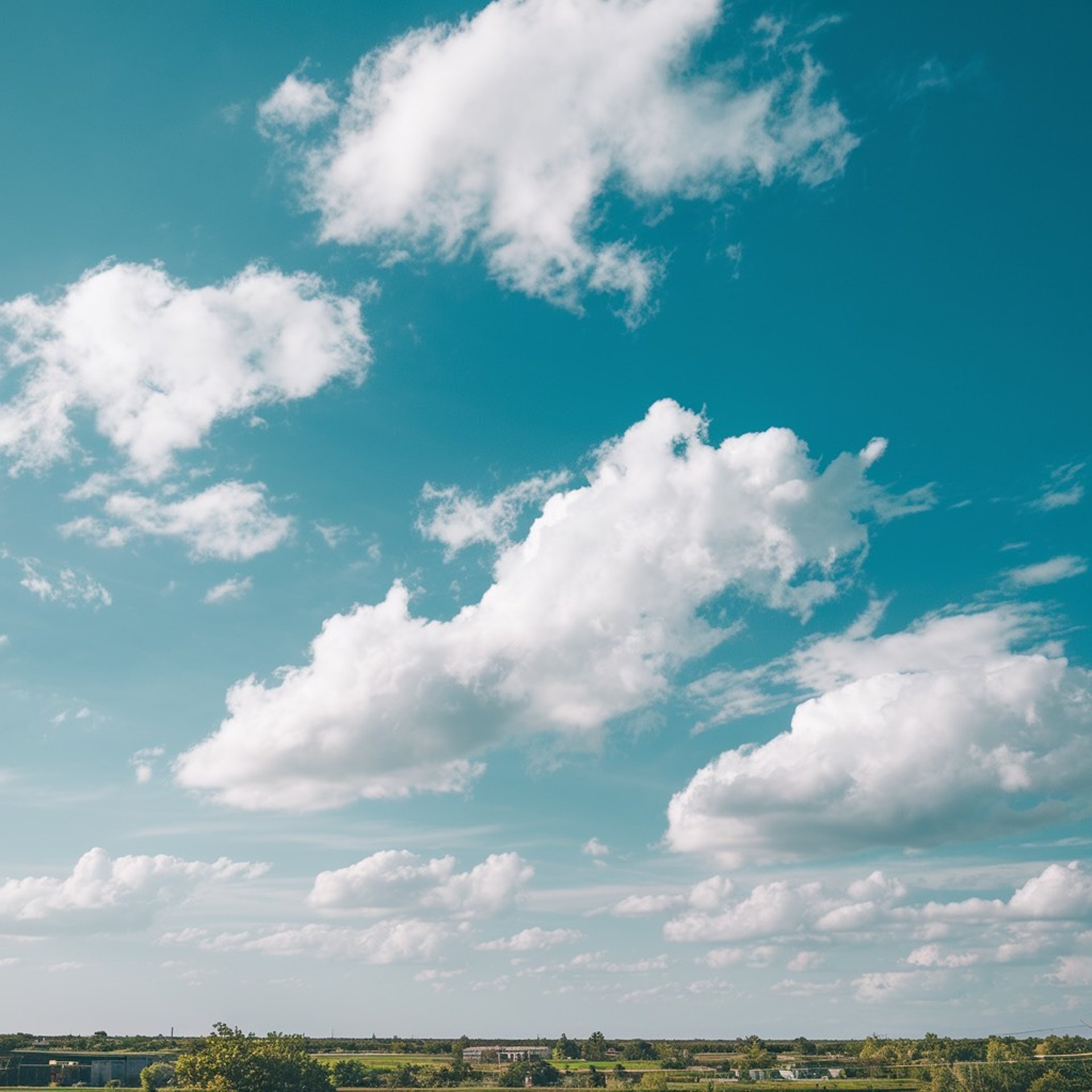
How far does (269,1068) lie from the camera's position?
17338 centimetres

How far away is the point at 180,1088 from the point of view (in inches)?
6752

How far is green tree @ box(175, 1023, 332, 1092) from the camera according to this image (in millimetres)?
168375

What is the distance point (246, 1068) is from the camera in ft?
557

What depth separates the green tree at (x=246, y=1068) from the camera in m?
168

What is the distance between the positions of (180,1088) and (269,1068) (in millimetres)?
14786
